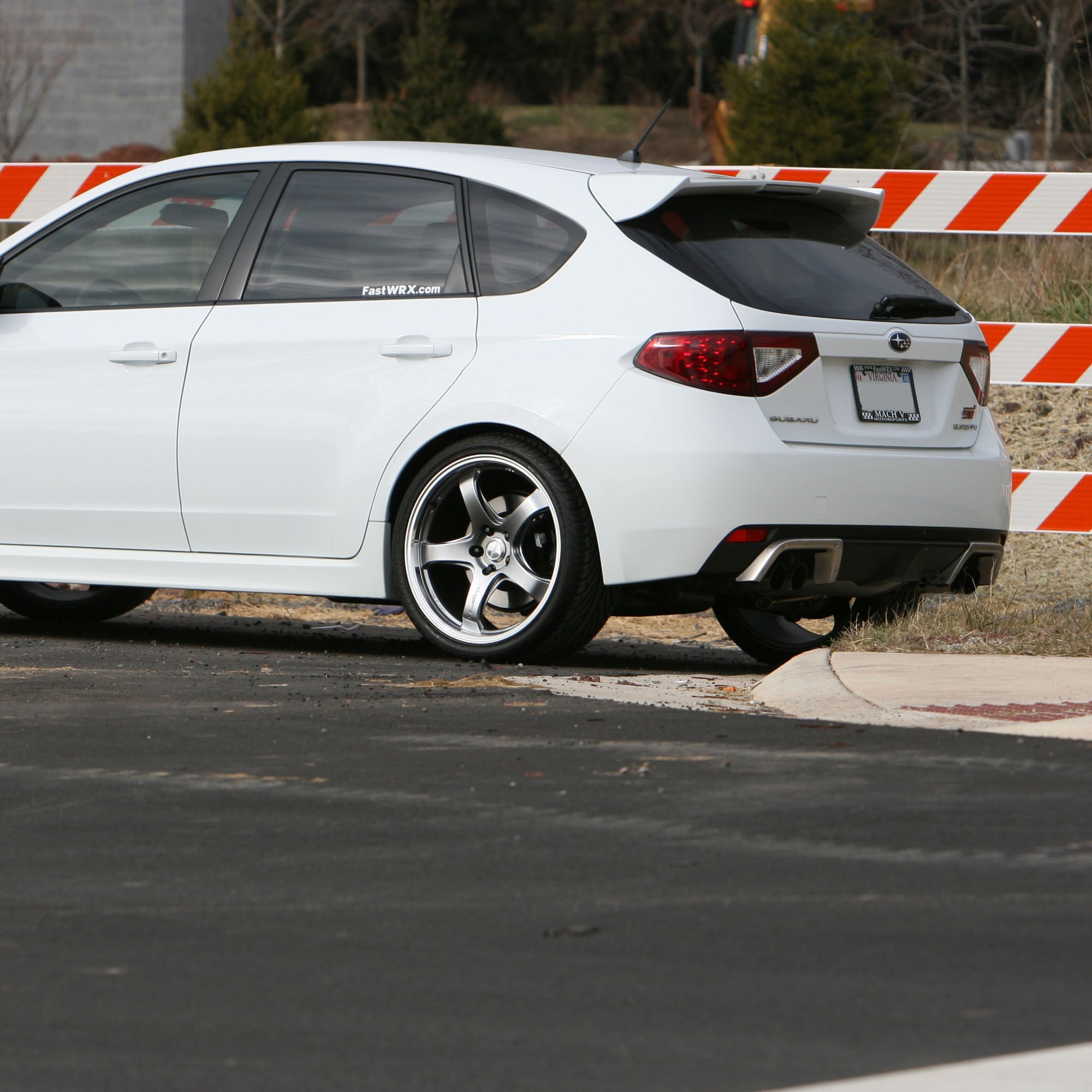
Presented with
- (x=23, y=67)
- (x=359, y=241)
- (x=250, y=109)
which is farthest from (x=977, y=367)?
(x=23, y=67)

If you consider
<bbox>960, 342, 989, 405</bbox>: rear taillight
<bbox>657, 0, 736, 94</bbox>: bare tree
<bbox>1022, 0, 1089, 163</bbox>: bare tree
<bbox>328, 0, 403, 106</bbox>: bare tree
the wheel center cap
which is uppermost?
<bbox>657, 0, 736, 94</bbox>: bare tree

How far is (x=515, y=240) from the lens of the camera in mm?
7223

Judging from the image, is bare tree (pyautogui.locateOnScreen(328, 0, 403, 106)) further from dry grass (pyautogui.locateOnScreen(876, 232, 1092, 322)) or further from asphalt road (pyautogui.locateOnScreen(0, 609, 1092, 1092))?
asphalt road (pyautogui.locateOnScreen(0, 609, 1092, 1092))

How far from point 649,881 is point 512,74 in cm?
7165

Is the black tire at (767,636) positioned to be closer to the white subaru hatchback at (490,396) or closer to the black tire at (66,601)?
the white subaru hatchback at (490,396)

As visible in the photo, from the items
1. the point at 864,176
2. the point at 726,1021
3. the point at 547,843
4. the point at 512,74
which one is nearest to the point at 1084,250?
the point at 864,176

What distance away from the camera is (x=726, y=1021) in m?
3.15

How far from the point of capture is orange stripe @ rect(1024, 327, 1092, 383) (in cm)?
961

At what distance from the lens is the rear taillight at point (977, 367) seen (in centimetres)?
729

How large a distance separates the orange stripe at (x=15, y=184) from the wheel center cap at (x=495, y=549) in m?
4.83

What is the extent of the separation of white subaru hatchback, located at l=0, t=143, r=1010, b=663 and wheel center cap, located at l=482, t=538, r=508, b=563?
0.02 metres

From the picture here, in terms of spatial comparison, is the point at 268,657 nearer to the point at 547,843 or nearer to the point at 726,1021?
the point at 547,843

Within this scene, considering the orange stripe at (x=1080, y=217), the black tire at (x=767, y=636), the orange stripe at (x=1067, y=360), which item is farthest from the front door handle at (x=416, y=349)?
the orange stripe at (x=1080, y=217)

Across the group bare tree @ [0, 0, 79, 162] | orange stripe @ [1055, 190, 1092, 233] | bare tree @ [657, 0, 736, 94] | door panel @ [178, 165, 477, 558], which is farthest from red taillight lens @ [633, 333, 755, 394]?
bare tree @ [657, 0, 736, 94]
